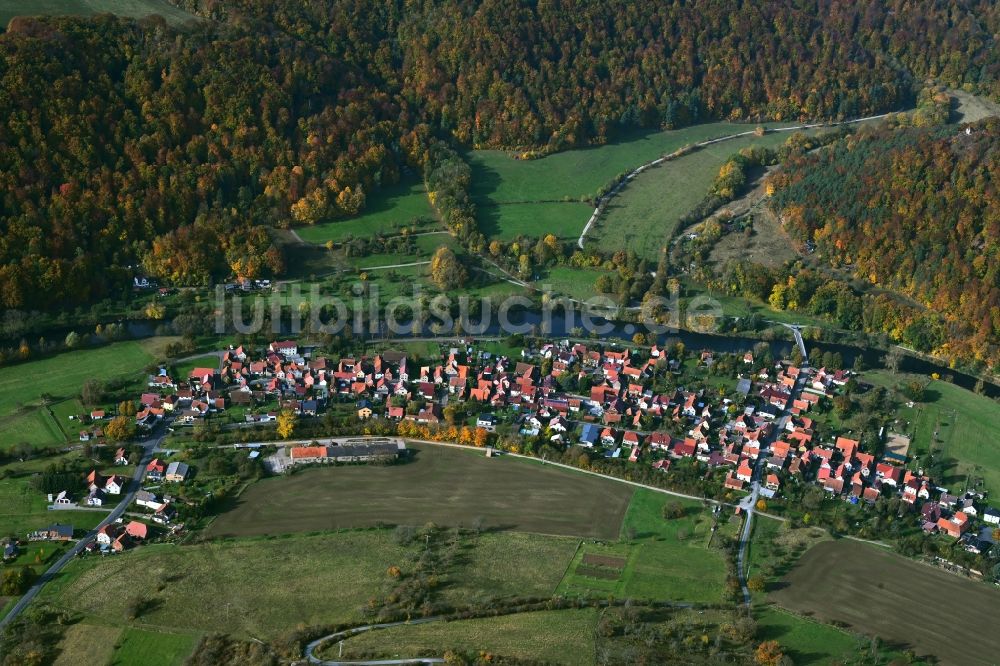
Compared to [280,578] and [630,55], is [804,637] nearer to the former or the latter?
[280,578]

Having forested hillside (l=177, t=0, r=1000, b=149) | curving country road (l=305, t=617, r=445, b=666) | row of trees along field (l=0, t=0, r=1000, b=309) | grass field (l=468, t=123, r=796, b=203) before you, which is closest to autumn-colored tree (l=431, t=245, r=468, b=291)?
row of trees along field (l=0, t=0, r=1000, b=309)

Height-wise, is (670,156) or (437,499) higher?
(670,156)

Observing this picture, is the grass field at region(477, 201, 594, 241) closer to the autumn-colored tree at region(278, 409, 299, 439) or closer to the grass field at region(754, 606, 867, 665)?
the autumn-colored tree at region(278, 409, 299, 439)

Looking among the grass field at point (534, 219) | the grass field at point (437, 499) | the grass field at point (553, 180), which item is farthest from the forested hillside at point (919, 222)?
the grass field at point (437, 499)

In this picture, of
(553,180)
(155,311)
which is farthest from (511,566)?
(553,180)

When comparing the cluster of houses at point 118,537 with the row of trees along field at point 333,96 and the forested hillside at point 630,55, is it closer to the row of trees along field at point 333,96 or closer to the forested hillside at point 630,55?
the row of trees along field at point 333,96

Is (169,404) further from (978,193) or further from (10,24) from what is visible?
(978,193)

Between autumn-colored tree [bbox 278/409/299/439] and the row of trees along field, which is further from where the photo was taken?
the row of trees along field
